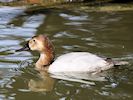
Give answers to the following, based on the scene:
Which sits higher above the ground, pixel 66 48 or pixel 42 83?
pixel 66 48

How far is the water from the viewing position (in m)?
8.19

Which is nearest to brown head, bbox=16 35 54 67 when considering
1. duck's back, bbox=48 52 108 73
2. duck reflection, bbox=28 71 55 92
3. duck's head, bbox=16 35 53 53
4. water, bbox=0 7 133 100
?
duck's head, bbox=16 35 53 53

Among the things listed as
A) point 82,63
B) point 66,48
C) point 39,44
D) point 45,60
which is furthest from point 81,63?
point 66,48

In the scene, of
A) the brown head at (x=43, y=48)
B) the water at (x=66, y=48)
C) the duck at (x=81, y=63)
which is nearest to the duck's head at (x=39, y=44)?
the brown head at (x=43, y=48)

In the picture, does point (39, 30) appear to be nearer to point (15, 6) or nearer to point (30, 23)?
point (30, 23)

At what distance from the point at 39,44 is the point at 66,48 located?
0.95 m

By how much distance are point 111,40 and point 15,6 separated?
4371mm

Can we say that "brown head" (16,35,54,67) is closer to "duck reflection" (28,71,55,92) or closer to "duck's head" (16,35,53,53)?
"duck's head" (16,35,53,53)

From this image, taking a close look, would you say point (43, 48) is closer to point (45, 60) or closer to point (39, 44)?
point (39, 44)

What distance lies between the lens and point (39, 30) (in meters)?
12.0

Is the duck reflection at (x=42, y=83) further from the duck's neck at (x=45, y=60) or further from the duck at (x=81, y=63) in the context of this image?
the duck's neck at (x=45, y=60)

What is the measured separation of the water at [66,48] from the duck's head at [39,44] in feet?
0.82

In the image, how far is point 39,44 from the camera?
32.1 ft

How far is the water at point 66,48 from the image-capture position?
819 cm
